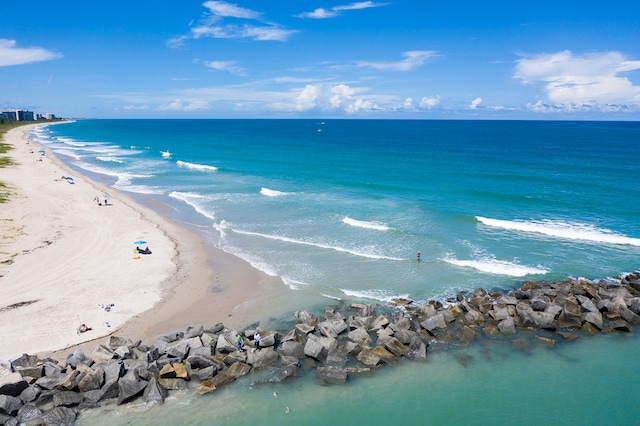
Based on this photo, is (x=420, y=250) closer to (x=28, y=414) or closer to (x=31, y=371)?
(x=31, y=371)

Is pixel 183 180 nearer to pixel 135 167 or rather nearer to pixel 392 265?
pixel 135 167

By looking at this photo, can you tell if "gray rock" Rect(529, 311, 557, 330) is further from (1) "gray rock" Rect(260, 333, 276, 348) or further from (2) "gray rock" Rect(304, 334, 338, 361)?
(1) "gray rock" Rect(260, 333, 276, 348)

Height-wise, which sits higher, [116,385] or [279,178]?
[279,178]

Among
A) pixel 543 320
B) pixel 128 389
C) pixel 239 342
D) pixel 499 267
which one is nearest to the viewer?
pixel 128 389

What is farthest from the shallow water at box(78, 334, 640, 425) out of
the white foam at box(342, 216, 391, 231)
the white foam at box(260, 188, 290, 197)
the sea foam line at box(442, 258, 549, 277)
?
the white foam at box(260, 188, 290, 197)

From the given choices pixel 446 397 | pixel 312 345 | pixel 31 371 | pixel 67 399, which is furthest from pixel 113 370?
pixel 446 397

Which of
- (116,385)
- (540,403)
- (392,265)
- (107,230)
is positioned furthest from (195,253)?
(540,403)
